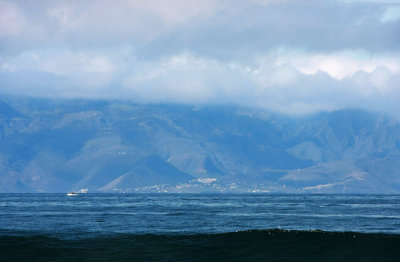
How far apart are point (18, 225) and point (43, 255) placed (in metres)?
42.2

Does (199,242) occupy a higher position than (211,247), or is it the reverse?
(199,242)

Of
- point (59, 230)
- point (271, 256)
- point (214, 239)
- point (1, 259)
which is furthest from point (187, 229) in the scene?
point (1, 259)

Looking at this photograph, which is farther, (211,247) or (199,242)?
(199,242)

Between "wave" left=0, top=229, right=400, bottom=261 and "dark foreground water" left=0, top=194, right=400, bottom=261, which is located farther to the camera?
"dark foreground water" left=0, top=194, right=400, bottom=261

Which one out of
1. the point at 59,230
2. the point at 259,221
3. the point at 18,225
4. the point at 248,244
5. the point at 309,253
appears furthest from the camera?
the point at 259,221

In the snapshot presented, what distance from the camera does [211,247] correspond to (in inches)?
3738

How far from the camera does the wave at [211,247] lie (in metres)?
88.7

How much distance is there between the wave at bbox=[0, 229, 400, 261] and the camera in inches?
3492

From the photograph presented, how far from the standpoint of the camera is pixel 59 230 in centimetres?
11731

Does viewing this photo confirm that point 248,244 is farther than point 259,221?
No

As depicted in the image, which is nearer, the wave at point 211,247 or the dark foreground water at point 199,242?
the wave at point 211,247

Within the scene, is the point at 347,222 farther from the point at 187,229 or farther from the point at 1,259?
the point at 1,259

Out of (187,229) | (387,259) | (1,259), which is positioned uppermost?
(187,229)

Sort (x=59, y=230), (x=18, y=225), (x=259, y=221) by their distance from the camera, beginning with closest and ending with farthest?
(x=59, y=230), (x=18, y=225), (x=259, y=221)
